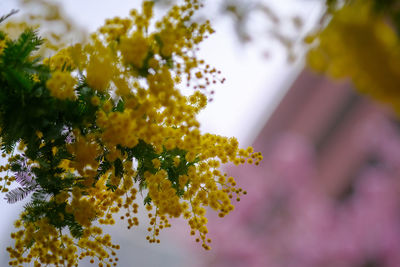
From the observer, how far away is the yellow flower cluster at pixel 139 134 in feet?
2.14

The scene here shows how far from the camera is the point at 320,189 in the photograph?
0.87m

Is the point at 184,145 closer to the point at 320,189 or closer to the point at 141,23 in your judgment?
the point at 141,23

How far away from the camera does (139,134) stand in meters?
0.68

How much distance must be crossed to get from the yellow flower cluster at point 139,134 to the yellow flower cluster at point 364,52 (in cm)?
31

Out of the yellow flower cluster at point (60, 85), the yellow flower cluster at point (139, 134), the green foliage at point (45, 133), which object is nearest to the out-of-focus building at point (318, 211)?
the yellow flower cluster at point (139, 134)

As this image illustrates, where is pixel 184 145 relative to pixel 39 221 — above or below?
above

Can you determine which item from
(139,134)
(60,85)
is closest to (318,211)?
(139,134)

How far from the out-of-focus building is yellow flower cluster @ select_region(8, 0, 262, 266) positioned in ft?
0.36

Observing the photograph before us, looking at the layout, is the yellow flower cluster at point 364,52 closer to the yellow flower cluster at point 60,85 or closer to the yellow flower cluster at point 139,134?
the yellow flower cluster at point 139,134

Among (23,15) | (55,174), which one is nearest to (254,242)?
(55,174)

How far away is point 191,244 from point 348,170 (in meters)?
0.54

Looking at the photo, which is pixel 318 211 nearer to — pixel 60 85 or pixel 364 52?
pixel 364 52

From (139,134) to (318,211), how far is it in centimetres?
43

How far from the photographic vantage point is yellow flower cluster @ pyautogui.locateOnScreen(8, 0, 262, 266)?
653 millimetres
